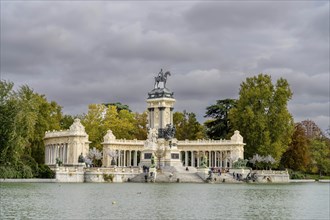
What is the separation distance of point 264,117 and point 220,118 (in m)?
14.7

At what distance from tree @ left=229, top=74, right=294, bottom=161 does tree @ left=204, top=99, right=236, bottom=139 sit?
8.86 m

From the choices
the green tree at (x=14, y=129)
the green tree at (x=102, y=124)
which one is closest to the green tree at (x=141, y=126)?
the green tree at (x=102, y=124)

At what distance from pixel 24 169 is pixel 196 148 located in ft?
108

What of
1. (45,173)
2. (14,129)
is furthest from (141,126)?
(14,129)

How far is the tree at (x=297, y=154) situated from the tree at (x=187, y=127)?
606 inches

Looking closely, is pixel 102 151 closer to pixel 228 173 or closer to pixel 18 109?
pixel 228 173

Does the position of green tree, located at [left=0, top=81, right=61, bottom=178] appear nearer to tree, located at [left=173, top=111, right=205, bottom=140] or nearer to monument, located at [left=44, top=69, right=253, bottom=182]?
monument, located at [left=44, top=69, right=253, bottom=182]

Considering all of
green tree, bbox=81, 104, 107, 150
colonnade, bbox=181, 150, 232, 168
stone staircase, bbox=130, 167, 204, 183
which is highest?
green tree, bbox=81, 104, 107, 150

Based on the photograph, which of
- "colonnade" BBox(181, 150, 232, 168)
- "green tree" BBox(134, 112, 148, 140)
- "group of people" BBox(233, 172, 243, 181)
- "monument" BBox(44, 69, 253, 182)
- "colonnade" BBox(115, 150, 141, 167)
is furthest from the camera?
"green tree" BBox(134, 112, 148, 140)

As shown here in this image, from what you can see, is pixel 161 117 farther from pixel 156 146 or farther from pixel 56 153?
pixel 56 153

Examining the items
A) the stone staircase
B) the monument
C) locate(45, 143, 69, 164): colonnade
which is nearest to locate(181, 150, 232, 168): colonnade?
the monument

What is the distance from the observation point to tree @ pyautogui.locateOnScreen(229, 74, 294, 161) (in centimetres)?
7556

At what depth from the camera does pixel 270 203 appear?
32.4 meters

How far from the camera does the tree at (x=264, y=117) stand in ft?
248
